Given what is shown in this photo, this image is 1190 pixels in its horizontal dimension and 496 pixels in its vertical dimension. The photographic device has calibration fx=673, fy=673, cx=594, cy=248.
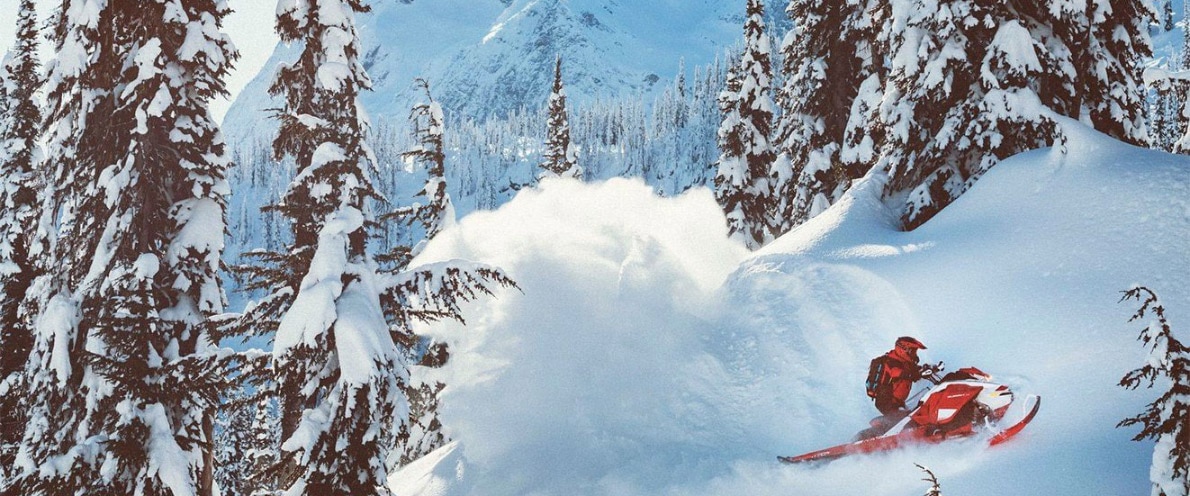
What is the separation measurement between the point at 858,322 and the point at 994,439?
2385mm

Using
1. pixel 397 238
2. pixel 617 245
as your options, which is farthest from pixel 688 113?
pixel 617 245

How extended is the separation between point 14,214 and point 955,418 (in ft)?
73.4

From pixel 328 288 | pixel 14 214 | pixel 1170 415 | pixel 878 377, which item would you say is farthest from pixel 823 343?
pixel 14 214

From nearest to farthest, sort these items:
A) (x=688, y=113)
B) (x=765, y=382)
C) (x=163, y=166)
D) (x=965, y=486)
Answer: (x=965, y=486) → (x=765, y=382) → (x=163, y=166) → (x=688, y=113)

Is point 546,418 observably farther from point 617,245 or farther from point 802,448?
point 617,245

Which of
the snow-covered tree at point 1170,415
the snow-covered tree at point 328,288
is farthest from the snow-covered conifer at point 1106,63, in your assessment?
the snow-covered tree at point 328,288

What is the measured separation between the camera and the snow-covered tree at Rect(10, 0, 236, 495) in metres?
10.9

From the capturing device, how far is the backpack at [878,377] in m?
7.74

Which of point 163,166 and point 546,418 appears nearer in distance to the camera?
point 546,418

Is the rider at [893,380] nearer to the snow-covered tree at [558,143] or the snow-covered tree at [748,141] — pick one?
the snow-covered tree at [748,141]

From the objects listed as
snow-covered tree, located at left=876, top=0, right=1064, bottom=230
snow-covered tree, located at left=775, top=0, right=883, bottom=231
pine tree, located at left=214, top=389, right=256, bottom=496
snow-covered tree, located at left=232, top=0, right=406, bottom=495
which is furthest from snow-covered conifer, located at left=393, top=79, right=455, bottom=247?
pine tree, located at left=214, top=389, right=256, bottom=496

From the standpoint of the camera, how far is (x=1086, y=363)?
7.03m

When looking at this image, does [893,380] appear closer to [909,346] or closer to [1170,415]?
[909,346]

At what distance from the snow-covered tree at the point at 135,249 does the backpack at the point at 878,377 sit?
990 centimetres
